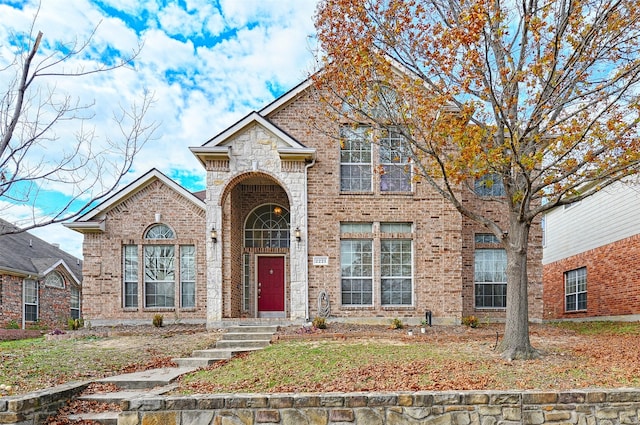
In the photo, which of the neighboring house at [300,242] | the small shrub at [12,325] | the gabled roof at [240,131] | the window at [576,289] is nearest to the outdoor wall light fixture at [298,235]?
the neighboring house at [300,242]

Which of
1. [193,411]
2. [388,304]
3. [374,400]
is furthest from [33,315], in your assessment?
[374,400]

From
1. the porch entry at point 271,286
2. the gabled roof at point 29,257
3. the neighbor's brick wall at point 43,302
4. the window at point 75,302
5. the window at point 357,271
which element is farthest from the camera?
the window at point 75,302

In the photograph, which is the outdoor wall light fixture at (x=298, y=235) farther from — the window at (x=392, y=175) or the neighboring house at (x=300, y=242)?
the window at (x=392, y=175)

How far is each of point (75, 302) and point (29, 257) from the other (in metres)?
3.71

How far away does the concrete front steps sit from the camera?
8.91 meters

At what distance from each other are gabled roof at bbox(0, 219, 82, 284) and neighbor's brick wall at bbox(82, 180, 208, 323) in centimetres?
514

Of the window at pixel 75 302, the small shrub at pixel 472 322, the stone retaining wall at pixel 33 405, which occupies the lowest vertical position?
the window at pixel 75 302

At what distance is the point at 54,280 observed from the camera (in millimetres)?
22078

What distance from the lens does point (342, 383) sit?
636cm

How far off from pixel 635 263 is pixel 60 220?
15918 millimetres

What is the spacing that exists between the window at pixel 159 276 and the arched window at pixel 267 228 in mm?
2448

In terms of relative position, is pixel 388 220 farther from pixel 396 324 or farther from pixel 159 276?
pixel 159 276

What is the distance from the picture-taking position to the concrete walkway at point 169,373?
618 cm

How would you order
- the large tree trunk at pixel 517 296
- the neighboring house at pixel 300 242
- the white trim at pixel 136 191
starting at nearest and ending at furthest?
the large tree trunk at pixel 517 296 < the neighboring house at pixel 300 242 < the white trim at pixel 136 191
